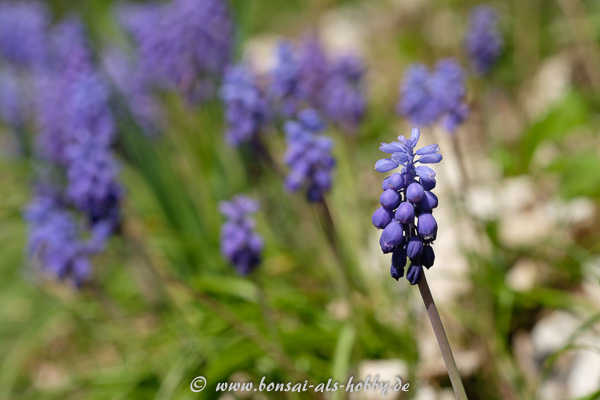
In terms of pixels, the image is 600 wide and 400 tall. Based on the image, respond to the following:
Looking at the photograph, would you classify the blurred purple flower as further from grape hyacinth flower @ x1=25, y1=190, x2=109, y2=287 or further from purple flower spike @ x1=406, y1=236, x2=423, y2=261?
purple flower spike @ x1=406, y1=236, x2=423, y2=261

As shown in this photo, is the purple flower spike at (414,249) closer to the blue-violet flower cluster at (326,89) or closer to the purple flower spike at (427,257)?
the purple flower spike at (427,257)

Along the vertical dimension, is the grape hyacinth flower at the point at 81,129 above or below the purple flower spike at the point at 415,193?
above

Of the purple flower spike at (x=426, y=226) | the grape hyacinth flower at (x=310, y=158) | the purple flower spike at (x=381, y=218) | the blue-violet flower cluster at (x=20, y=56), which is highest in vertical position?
the blue-violet flower cluster at (x=20, y=56)

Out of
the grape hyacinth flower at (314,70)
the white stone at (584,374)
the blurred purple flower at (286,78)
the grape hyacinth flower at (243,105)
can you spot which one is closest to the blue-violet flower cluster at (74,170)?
the grape hyacinth flower at (243,105)

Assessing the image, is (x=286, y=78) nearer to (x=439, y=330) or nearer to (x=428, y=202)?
(x=428, y=202)

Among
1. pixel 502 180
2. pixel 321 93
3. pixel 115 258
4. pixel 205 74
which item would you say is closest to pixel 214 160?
pixel 205 74

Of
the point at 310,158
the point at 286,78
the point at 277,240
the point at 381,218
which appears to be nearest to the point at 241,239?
the point at 310,158
